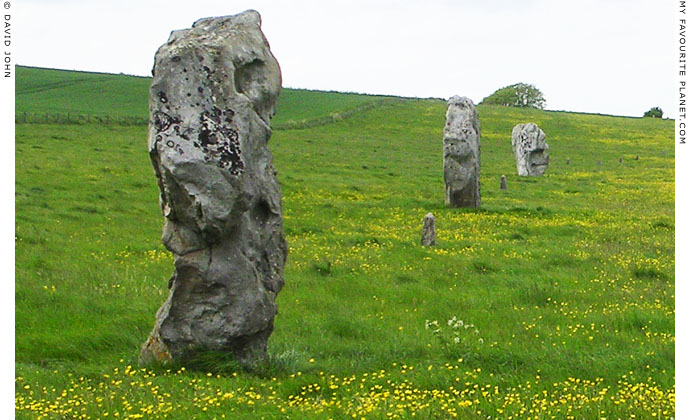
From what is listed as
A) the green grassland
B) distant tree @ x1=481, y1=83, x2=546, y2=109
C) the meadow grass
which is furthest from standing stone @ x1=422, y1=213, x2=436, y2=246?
distant tree @ x1=481, y1=83, x2=546, y2=109

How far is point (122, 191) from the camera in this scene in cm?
2750

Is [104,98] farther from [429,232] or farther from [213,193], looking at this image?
[213,193]

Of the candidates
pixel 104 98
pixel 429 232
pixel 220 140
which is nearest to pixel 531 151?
pixel 429 232

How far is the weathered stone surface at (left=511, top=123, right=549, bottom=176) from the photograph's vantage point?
43500mm

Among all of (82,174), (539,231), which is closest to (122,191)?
(82,174)

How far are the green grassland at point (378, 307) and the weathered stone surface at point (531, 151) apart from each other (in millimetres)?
9983

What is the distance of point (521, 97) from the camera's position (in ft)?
413

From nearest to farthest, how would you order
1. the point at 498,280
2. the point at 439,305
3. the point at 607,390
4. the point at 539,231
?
the point at 607,390
the point at 439,305
the point at 498,280
the point at 539,231

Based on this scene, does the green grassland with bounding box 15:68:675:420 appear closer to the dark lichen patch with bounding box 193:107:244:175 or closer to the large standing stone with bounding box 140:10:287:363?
the large standing stone with bounding box 140:10:287:363

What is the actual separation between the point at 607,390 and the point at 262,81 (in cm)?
580

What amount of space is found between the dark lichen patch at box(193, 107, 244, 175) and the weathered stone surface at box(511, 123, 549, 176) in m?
36.6

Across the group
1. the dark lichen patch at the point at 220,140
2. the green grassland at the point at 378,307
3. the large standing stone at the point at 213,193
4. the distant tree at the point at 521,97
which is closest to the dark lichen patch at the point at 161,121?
the large standing stone at the point at 213,193

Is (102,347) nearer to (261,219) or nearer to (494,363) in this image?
(261,219)

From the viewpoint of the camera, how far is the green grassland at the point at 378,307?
7.99 m
